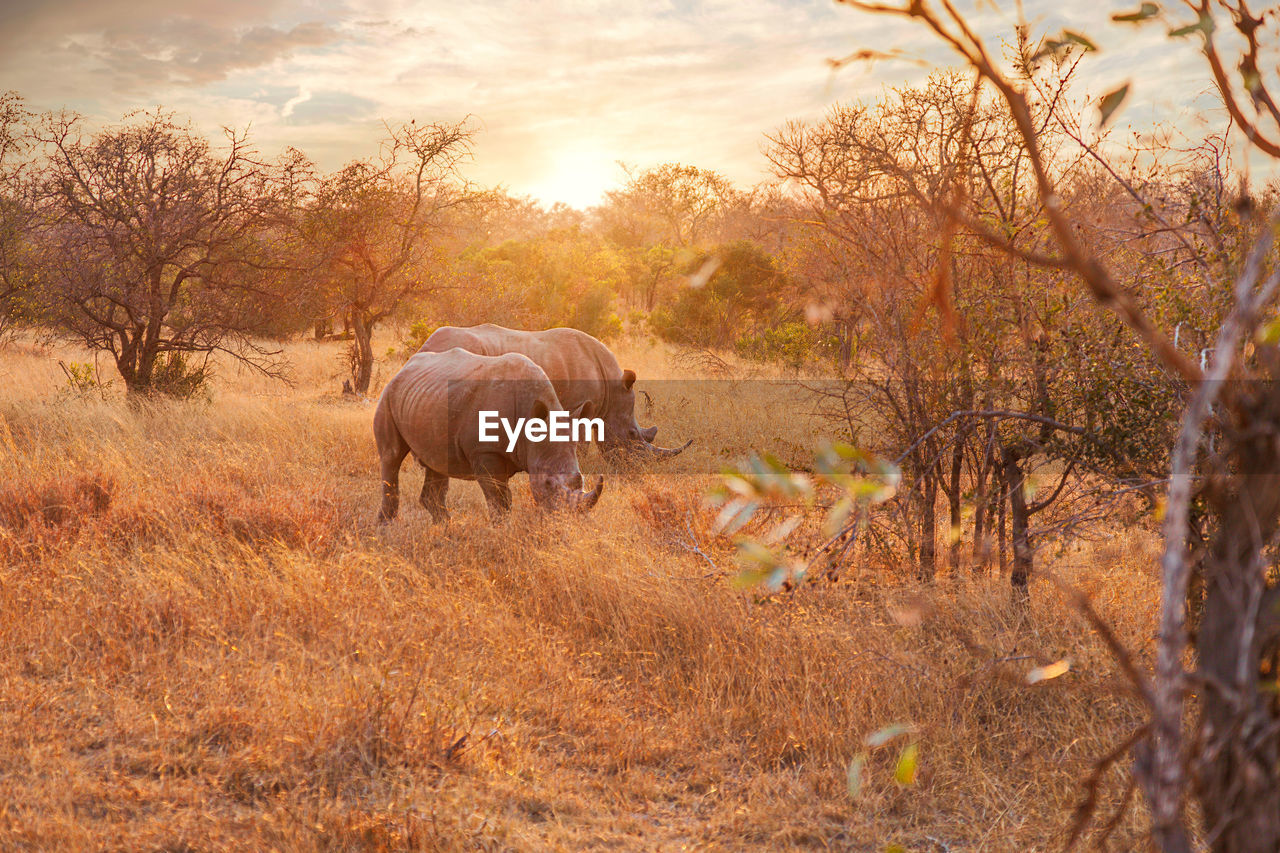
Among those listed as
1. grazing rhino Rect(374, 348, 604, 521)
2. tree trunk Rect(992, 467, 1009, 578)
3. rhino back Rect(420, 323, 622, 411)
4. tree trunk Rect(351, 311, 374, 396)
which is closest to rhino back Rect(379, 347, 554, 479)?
grazing rhino Rect(374, 348, 604, 521)

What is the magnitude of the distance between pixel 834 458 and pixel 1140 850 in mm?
2833

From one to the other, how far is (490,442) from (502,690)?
3385 mm

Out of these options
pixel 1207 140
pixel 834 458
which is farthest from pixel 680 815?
pixel 1207 140

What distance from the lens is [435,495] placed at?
8102 millimetres

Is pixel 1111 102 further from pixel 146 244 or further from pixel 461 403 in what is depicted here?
pixel 146 244

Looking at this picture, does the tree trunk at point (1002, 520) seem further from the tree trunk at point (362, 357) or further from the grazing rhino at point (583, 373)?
the tree trunk at point (362, 357)

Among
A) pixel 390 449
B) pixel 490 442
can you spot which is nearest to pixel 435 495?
pixel 390 449

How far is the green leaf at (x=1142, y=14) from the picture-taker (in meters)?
1.15

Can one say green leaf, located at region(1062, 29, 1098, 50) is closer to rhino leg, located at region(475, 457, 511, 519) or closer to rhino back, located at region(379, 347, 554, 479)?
rhino back, located at region(379, 347, 554, 479)

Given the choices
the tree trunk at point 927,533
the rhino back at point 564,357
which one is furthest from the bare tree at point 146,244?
the tree trunk at point 927,533

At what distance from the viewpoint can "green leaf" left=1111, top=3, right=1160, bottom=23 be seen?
3.77ft

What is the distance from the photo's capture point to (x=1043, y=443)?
207 inches

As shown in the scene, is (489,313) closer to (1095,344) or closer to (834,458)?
(1095,344)

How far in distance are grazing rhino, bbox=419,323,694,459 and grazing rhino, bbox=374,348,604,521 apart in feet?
11.3
